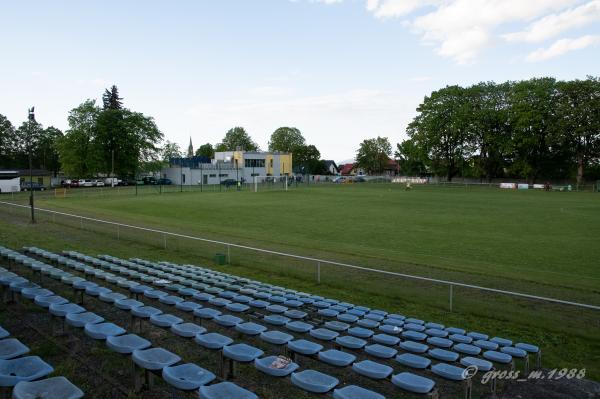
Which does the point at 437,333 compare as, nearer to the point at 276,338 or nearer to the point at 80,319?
the point at 276,338

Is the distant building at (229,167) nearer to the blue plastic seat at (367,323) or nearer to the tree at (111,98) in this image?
the tree at (111,98)

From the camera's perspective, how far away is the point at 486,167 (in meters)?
85.5

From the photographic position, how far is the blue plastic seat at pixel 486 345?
7.35 meters

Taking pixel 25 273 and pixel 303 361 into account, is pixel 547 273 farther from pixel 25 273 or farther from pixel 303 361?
pixel 25 273

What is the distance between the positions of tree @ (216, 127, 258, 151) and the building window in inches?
1665

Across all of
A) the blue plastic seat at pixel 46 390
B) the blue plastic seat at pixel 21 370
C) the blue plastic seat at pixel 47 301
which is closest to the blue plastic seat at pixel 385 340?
the blue plastic seat at pixel 46 390

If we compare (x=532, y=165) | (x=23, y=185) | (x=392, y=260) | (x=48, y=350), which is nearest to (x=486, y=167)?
(x=532, y=165)

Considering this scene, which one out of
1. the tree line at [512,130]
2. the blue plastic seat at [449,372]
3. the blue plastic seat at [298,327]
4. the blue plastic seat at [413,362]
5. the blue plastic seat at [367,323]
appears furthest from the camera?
the tree line at [512,130]

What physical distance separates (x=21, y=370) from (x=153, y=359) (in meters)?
1.48

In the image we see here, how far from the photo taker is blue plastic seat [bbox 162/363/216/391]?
4.81 m

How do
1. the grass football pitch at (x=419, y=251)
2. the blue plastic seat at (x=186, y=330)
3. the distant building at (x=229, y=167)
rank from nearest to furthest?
the blue plastic seat at (x=186, y=330) < the grass football pitch at (x=419, y=251) < the distant building at (x=229, y=167)

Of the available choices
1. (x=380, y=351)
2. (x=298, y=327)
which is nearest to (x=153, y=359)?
(x=298, y=327)

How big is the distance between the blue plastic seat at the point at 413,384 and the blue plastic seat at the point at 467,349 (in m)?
2.21

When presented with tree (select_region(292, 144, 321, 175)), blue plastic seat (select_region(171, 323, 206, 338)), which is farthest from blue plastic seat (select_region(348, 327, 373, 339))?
tree (select_region(292, 144, 321, 175))
